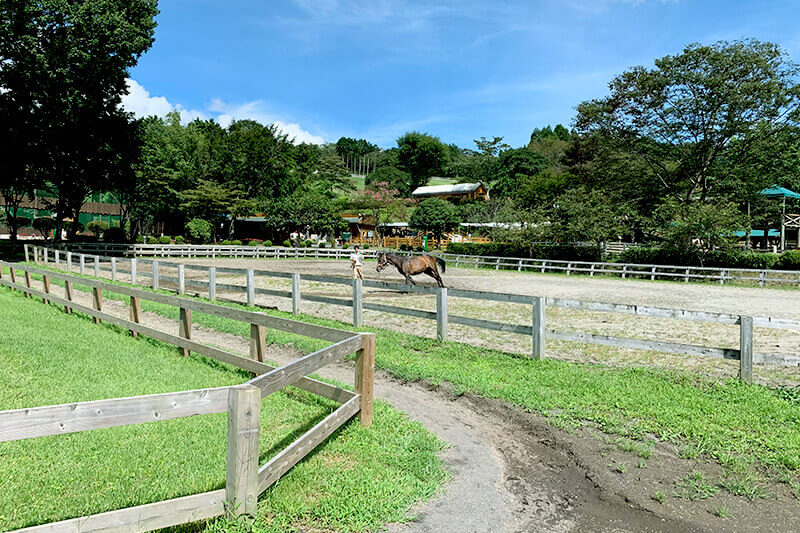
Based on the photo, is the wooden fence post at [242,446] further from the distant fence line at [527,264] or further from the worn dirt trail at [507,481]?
the distant fence line at [527,264]

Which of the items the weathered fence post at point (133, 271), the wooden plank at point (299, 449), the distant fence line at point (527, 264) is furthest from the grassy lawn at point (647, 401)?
the distant fence line at point (527, 264)

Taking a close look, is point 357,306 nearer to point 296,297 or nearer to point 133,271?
point 296,297

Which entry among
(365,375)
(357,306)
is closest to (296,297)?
(357,306)

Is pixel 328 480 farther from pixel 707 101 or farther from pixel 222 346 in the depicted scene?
pixel 707 101

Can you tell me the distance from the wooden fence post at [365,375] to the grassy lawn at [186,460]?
0.54 feet

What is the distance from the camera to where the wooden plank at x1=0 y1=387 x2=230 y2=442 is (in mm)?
2125

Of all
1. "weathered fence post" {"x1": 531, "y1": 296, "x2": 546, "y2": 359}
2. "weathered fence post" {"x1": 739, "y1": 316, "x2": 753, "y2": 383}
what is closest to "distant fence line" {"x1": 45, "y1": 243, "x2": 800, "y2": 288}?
"weathered fence post" {"x1": 531, "y1": 296, "x2": 546, "y2": 359}

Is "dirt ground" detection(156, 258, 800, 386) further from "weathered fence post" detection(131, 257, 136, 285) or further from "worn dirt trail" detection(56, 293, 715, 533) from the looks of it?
"weathered fence post" detection(131, 257, 136, 285)

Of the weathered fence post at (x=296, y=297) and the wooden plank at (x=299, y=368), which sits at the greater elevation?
the wooden plank at (x=299, y=368)

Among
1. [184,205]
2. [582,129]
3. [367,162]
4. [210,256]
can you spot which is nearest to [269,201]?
[184,205]

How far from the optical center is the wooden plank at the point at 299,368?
3.11m

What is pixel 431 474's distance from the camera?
3752 mm

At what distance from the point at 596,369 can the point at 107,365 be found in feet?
21.7

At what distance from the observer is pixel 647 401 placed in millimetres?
5418
